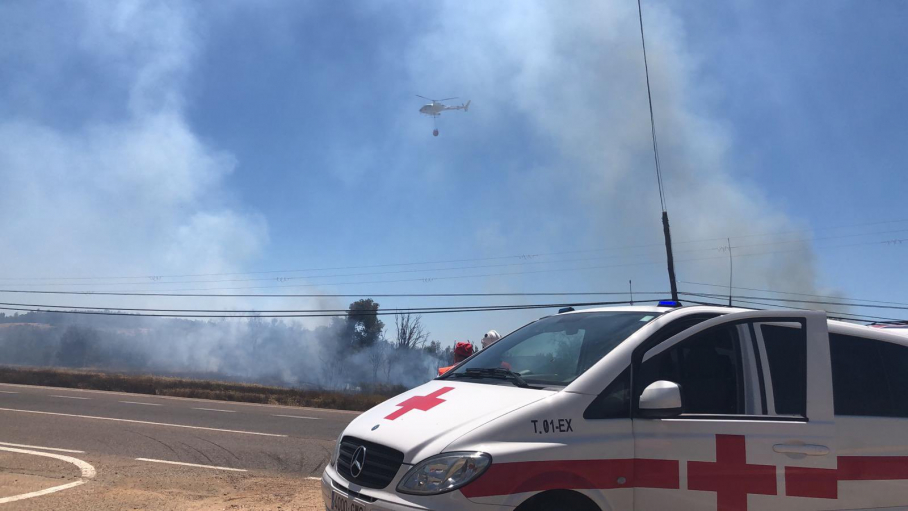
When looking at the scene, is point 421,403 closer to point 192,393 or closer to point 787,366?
point 787,366

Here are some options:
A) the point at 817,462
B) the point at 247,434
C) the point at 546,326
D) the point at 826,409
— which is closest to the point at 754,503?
the point at 817,462

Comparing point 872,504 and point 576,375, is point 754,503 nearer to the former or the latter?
point 872,504

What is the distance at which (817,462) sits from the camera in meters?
3.75

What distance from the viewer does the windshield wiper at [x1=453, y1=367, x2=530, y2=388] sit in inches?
154

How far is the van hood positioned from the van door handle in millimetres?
1304

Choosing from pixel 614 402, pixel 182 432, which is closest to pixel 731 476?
pixel 614 402

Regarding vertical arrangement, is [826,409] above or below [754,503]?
above

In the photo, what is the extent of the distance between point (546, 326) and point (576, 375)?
101cm

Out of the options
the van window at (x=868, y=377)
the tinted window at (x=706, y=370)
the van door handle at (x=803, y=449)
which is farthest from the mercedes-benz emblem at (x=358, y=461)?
the van window at (x=868, y=377)

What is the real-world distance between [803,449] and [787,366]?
477mm

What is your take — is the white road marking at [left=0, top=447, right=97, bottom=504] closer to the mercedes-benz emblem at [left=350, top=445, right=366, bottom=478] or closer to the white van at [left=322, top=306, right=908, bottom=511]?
the white van at [left=322, top=306, right=908, bottom=511]

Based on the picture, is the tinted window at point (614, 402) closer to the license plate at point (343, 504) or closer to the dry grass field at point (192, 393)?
the license plate at point (343, 504)

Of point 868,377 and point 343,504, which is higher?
point 868,377

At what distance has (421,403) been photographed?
3.89 m
